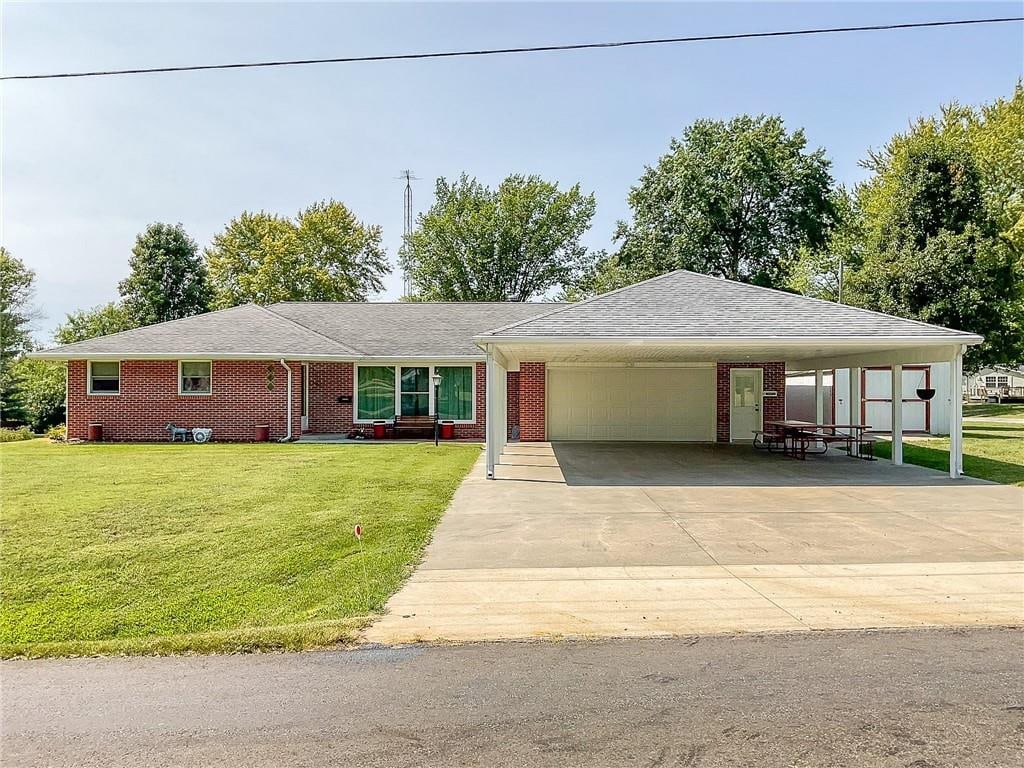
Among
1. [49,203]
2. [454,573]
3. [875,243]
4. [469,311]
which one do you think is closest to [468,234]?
[469,311]

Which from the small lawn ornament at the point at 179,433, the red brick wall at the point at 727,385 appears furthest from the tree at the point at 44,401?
the red brick wall at the point at 727,385

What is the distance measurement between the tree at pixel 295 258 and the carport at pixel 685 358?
26.6 meters

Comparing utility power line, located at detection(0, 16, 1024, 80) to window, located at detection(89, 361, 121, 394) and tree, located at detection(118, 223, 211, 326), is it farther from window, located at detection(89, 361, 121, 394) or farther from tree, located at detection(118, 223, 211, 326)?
tree, located at detection(118, 223, 211, 326)

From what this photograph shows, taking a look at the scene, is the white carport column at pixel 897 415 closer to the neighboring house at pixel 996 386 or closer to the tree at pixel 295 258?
the tree at pixel 295 258

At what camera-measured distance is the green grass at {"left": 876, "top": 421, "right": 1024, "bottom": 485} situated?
13258 mm

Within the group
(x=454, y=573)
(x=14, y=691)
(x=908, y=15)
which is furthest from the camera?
(x=908, y=15)

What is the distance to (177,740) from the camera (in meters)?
3.42

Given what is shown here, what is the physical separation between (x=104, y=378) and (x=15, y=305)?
31.5 metres

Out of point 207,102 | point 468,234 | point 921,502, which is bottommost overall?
point 921,502

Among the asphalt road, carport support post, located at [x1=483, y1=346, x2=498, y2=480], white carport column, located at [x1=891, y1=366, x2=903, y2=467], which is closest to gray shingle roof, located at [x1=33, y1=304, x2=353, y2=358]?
carport support post, located at [x1=483, y1=346, x2=498, y2=480]

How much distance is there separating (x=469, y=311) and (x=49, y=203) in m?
13.8

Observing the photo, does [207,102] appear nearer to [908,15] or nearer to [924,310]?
[908,15]

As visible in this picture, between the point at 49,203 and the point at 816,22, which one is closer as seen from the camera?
the point at 816,22

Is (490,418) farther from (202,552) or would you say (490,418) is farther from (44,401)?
(44,401)
